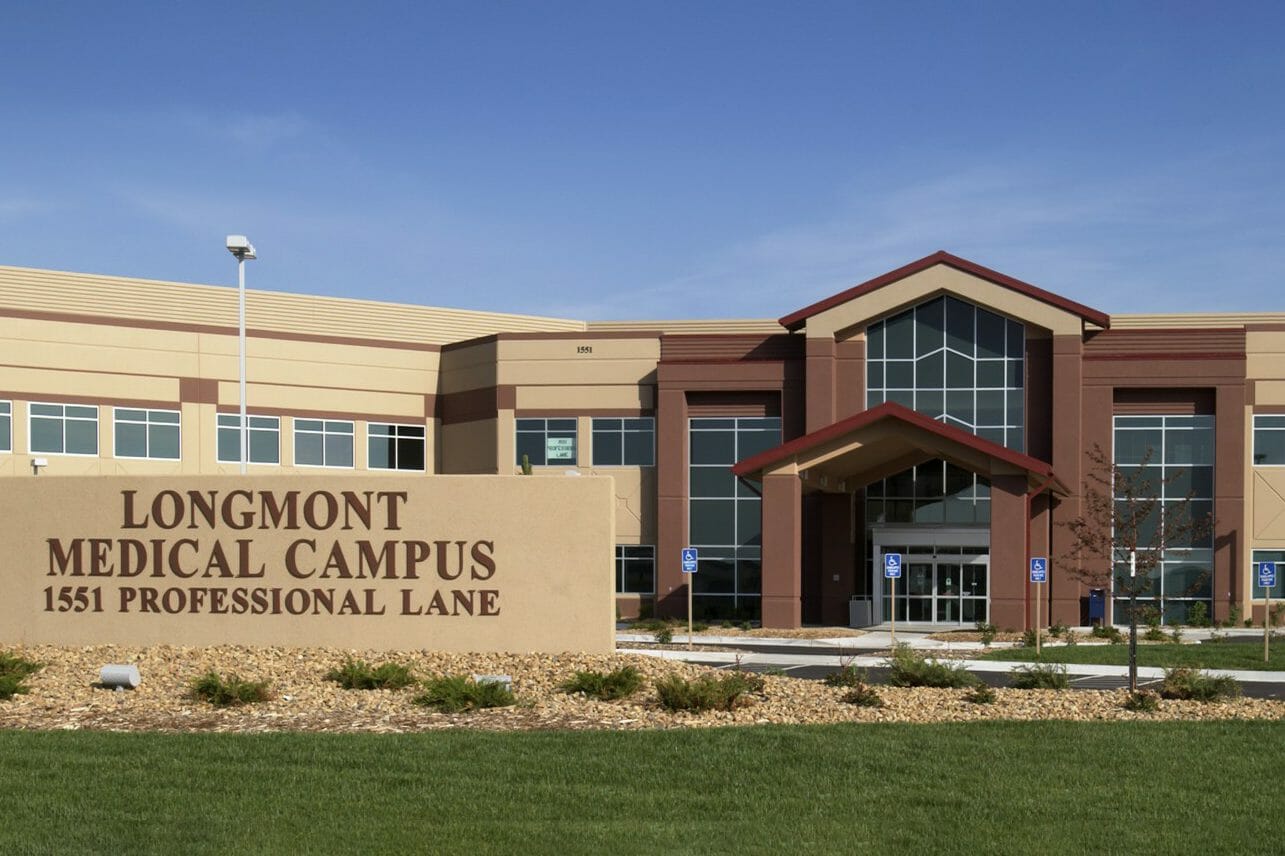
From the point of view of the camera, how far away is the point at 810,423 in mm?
45906

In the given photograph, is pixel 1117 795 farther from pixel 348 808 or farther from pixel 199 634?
pixel 199 634

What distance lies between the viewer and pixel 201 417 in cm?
4838

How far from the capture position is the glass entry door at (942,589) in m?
44.7

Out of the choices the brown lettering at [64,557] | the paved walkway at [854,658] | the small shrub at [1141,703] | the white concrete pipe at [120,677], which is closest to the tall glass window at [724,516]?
the paved walkway at [854,658]

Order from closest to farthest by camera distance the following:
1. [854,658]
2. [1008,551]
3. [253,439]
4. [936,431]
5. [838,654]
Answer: [854,658] → [838,654] → [936,431] → [1008,551] → [253,439]

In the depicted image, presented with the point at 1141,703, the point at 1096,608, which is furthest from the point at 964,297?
the point at 1141,703

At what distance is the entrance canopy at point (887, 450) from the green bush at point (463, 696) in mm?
23787

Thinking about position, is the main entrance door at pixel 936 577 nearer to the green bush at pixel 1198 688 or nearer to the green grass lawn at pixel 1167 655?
the green grass lawn at pixel 1167 655

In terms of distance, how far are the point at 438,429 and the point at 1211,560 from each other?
25763mm

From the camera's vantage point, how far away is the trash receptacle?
43312 mm

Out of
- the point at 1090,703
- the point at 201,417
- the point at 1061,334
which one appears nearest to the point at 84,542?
the point at 1090,703

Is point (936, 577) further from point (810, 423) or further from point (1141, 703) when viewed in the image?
point (1141, 703)

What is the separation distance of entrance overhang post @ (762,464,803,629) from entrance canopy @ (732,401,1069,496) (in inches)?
17.5

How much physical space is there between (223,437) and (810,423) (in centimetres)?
1876
